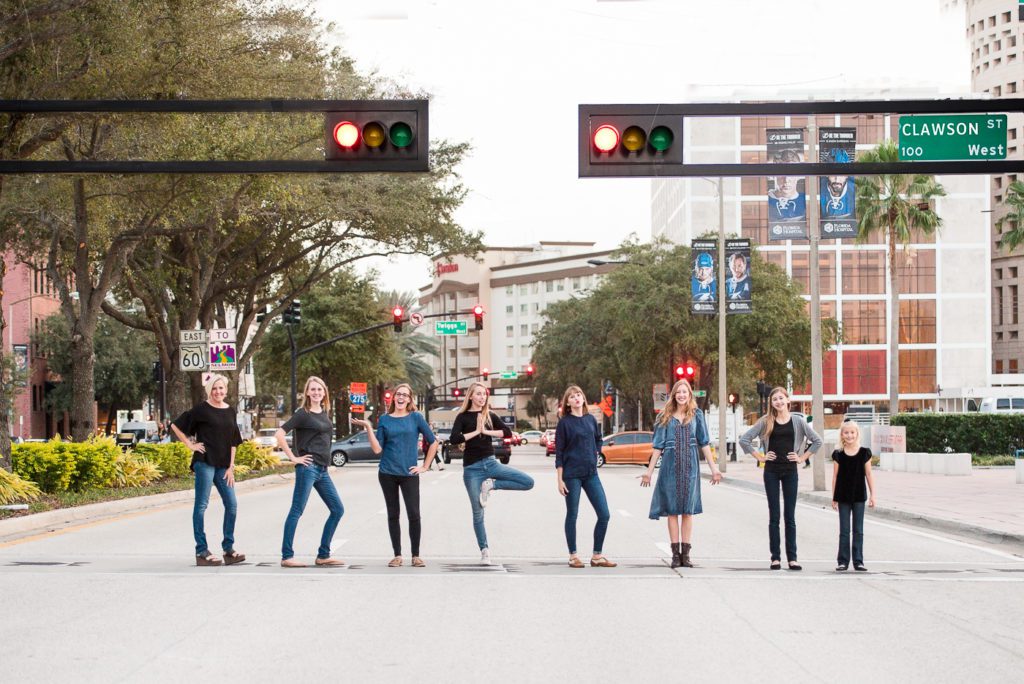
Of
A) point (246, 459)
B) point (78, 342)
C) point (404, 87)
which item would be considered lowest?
point (246, 459)

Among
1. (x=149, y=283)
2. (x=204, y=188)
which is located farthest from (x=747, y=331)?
(x=204, y=188)

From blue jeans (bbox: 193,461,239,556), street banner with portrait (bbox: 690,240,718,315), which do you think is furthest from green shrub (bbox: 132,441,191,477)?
street banner with portrait (bbox: 690,240,718,315)

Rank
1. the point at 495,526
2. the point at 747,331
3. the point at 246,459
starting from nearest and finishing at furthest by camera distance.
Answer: the point at 495,526 → the point at 246,459 → the point at 747,331

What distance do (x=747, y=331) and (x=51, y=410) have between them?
4385cm

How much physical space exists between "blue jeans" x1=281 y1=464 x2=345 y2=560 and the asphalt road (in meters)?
0.35

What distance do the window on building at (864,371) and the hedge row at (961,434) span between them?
62449 mm

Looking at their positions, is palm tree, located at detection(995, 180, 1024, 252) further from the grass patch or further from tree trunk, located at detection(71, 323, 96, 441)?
tree trunk, located at detection(71, 323, 96, 441)

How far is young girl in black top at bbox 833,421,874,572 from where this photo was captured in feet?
45.3

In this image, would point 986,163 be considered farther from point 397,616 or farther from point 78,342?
point 78,342

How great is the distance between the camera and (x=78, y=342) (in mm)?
30531

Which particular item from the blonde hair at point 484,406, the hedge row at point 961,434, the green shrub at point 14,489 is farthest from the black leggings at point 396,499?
the hedge row at point 961,434

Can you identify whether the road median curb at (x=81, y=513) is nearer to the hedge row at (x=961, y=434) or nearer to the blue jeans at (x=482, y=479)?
the blue jeans at (x=482, y=479)

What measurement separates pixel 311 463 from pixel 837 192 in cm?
2048

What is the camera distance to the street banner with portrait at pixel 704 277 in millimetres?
45344
